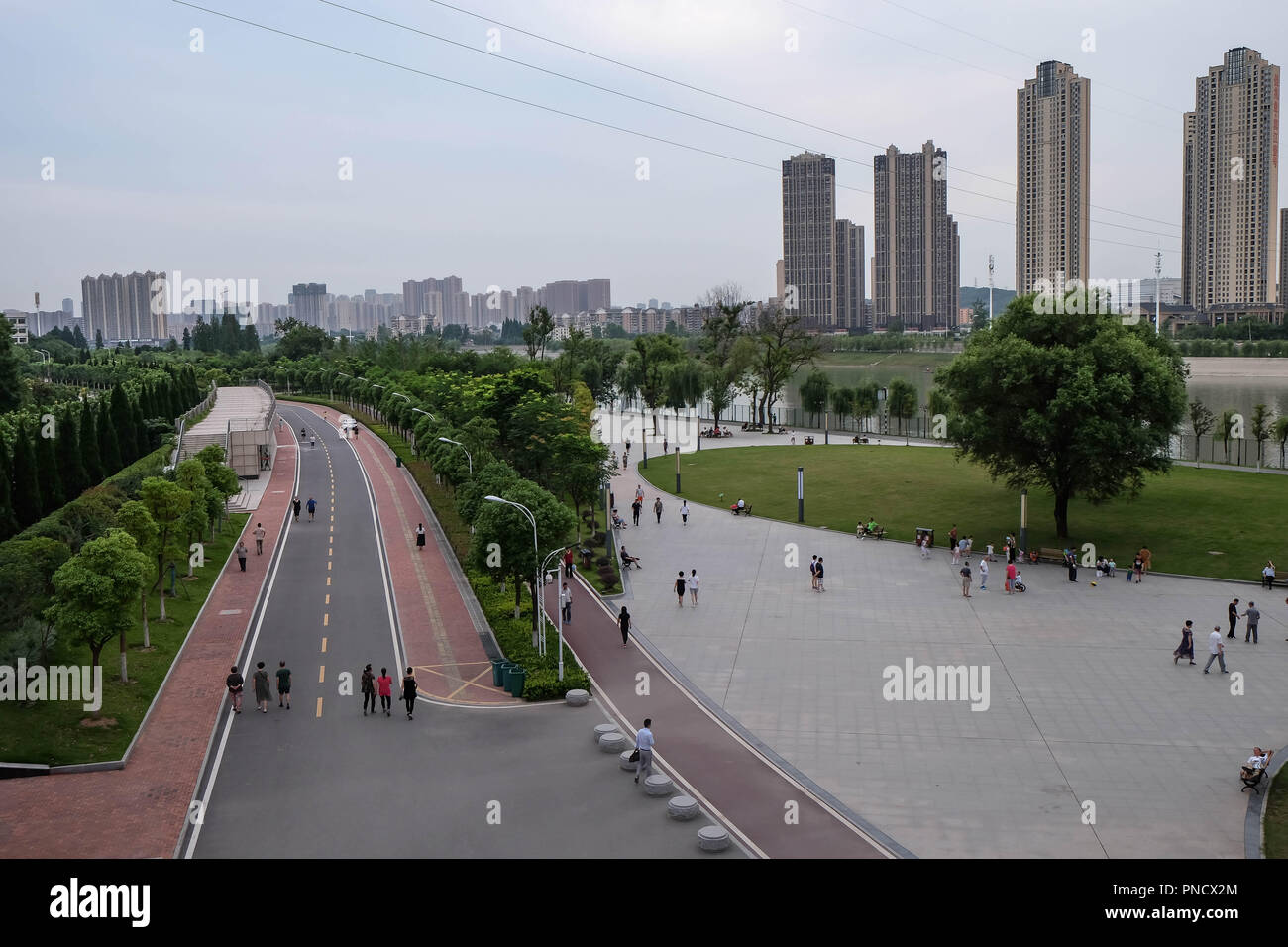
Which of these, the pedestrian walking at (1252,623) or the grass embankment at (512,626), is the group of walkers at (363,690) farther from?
the pedestrian walking at (1252,623)

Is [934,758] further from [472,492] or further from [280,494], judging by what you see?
[280,494]

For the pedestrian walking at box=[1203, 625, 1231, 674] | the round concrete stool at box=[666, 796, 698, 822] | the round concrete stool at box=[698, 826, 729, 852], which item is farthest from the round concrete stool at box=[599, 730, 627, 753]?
the pedestrian walking at box=[1203, 625, 1231, 674]

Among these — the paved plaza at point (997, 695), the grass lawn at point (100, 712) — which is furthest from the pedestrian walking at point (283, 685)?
the paved plaza at point (997, 695)

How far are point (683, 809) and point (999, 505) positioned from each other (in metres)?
31.6

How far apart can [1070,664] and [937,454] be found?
3750cm

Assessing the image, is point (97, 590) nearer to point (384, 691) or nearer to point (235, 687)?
point (235, 687)

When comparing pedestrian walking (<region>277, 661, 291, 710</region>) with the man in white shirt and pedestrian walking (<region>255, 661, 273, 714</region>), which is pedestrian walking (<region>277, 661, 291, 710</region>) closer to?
pedestrian walking (<region>255, 661, 273, 714</region>)

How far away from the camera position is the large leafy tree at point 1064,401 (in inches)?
1409

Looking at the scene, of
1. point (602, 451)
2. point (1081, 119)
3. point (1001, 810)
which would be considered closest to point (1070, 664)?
point (1001, 810)

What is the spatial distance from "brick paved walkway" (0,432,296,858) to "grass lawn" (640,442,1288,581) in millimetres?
26632

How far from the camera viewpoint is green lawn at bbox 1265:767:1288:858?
1606 cm

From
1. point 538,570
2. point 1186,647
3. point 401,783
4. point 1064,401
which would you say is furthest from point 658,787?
point 1064,401

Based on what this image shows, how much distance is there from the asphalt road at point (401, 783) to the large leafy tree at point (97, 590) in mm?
3394

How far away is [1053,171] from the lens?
156m
